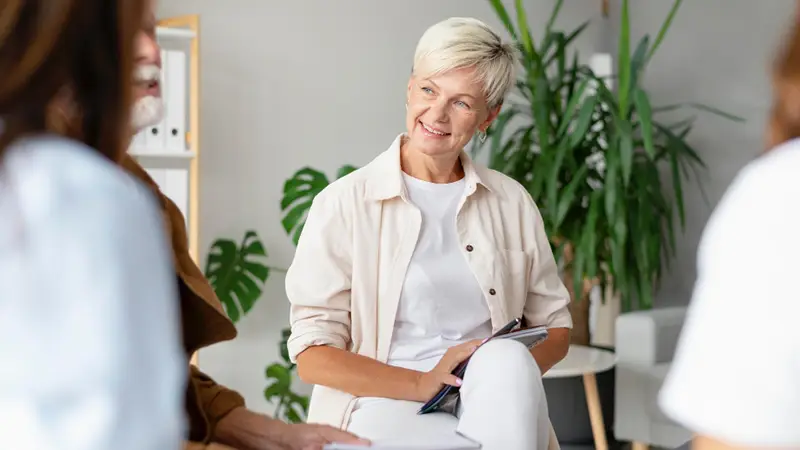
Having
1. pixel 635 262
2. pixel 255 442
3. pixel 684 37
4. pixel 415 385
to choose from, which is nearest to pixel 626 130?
pixel 635 262

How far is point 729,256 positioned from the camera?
641 mm

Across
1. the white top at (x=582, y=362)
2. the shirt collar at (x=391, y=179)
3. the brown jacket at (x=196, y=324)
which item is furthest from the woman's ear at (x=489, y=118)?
the white top at (x=582, y=362)

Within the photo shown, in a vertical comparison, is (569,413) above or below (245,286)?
below

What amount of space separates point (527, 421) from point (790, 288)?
3.17 feet

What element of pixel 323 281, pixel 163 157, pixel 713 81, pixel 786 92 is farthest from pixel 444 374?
pixel 713 81

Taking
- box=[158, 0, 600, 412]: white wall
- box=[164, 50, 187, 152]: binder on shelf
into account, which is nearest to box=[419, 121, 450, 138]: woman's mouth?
box=[164, 50, 187, 152]: binder on shelf

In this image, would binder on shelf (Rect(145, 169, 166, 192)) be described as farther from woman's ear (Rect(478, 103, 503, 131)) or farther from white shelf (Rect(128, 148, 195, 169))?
woman's ear (Rect(478, 103, 503, 131))

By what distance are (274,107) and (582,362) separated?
66.6 inches

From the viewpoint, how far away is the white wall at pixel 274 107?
3.98 meters

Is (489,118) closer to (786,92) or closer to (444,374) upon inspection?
(444,374)

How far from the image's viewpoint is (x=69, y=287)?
0.61 m

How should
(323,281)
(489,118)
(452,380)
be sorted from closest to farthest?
(452,380)
(323,281)
(489,118)

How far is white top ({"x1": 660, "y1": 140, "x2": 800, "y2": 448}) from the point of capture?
0.62 meters

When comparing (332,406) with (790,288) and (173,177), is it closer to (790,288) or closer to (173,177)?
(790,288)
